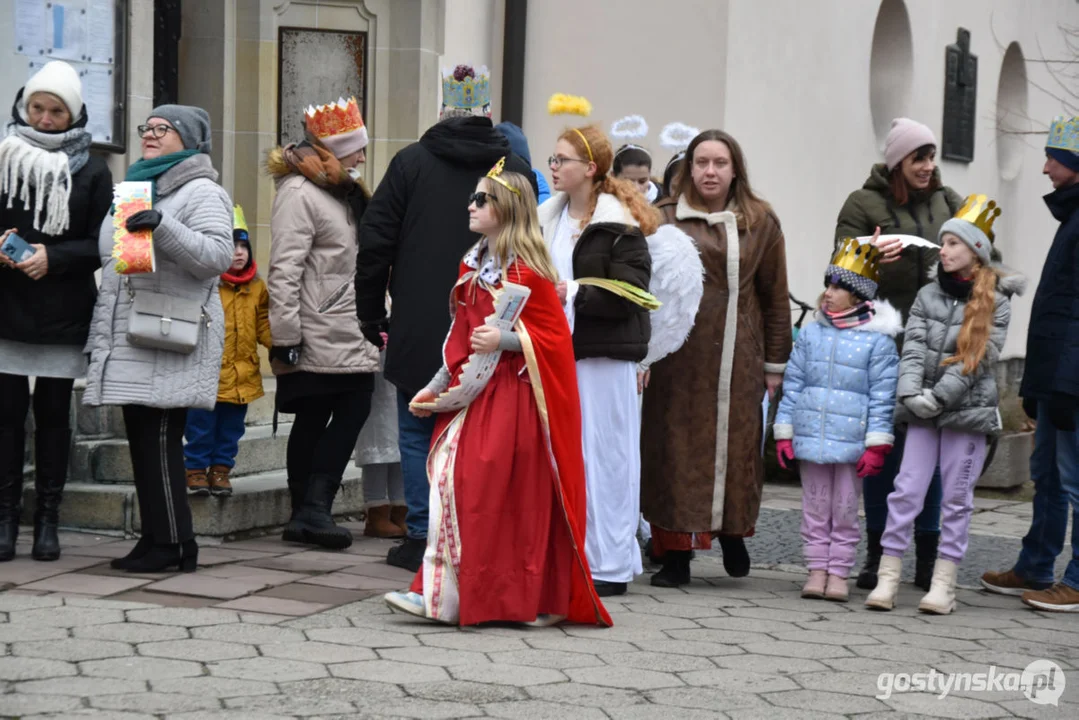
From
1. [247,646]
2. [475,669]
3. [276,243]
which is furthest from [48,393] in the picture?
[475,669]

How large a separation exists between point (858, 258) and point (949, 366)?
548 millimetres

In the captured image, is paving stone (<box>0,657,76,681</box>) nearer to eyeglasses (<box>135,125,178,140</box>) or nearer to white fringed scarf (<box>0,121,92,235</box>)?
white fringed scarf (<box>0,121,92,235</box>)

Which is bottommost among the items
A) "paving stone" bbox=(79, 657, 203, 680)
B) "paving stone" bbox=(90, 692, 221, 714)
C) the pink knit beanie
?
"paving stone" bbox=(79, 657, 203, 680)

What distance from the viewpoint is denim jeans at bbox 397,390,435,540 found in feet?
21.8

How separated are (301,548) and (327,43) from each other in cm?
382

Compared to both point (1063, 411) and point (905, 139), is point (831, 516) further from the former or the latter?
point (905, 139)

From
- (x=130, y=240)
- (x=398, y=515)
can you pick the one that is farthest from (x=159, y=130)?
(x=398, y=515)

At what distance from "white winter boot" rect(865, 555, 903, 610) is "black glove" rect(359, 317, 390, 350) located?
2109mm

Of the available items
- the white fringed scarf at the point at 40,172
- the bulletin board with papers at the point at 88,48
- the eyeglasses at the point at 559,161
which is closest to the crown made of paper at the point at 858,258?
the eyeglasses at the point at 559,161

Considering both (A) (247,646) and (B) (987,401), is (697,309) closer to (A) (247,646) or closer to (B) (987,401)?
(B) (987,401)

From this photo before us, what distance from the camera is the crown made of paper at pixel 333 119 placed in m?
7.29

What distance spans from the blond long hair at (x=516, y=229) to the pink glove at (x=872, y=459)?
4.94 ft

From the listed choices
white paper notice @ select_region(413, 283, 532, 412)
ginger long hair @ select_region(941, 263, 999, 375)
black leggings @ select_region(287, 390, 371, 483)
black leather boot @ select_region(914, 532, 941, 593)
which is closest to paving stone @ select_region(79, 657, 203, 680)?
white paper notice @ select_region(413, 283, 532, 412)

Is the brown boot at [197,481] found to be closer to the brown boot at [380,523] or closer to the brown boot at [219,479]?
the brown boot at [219,479]
